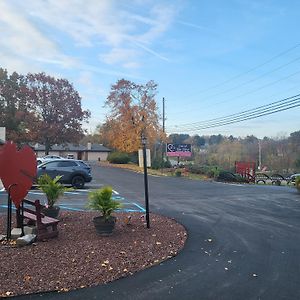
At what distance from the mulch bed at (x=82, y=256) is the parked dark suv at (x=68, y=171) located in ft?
39.5

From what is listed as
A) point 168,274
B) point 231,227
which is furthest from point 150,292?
point 231,227

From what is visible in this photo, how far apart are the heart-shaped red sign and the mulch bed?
1.15 m

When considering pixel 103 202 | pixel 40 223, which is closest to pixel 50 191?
pixel 40 223

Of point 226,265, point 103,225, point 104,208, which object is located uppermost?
point 104,208

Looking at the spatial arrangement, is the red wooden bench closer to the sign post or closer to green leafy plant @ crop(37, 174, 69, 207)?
green leafy plant @ crop(37, 174, 69, 207)

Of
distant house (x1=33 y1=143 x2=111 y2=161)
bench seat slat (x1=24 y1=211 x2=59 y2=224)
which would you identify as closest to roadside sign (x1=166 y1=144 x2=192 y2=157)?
bench seat slat (x1=24 y1=211 x2=59 y2=224)

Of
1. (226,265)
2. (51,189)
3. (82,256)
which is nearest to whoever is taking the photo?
(226,265)

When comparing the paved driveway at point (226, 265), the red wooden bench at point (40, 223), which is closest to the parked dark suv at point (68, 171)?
the paved driveway at point (226, 265)

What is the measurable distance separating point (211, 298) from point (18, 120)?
54606mm

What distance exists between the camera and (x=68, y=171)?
21.7 meters

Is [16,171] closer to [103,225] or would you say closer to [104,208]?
[104,208]

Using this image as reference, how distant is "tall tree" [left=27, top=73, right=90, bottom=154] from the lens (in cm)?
5578

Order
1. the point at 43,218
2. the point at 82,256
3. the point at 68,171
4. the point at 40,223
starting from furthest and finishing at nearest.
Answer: the point at 68,171, the point at 43,218, the point at 40,223, the point at 82,256

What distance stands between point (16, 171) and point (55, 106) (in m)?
49.4
